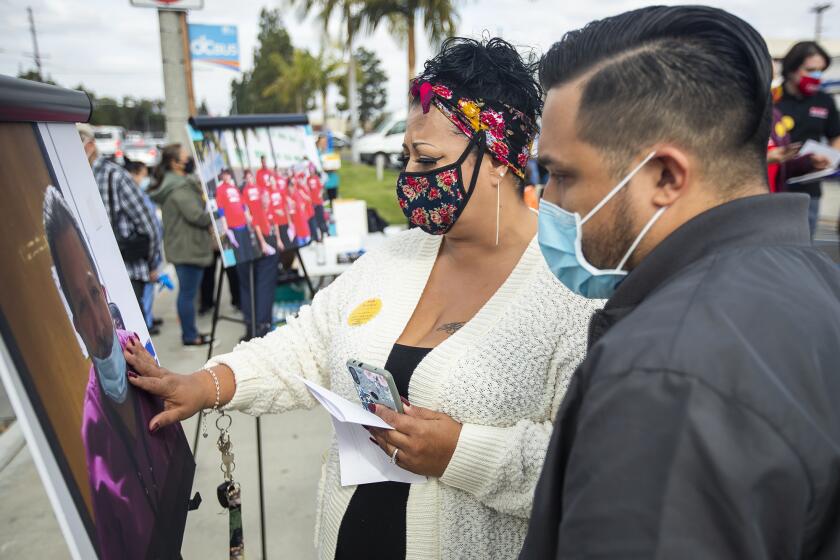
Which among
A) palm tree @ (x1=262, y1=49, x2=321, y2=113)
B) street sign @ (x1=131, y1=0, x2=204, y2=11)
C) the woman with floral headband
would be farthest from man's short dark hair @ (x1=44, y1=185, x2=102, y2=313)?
palm tree @ (x1=262, y1=49, x2=321, y2=113)

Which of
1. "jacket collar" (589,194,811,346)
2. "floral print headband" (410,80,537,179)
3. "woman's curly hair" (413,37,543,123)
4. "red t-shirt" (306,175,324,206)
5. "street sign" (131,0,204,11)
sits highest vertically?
"street sign" (131,0,204,11)

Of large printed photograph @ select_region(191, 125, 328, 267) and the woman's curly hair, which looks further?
large printed photograph @ select_region(191, 125, 328, 267)

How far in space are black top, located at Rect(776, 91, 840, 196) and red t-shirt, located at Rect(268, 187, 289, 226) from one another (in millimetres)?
4033

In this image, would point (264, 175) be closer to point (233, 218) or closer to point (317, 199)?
point (233, 218)

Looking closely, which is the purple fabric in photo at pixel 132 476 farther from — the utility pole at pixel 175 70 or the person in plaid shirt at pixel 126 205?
the utility pole at pixel 175 70

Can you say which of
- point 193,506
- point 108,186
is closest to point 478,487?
point 193,506

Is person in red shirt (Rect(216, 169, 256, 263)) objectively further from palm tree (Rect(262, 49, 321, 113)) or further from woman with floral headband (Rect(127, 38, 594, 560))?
palm tree (Rect(262, 49, 321, 113))

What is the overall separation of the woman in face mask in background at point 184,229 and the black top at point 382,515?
422 cm

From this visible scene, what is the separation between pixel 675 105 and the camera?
0.83 meters

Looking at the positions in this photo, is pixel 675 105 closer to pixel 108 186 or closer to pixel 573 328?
pixel 573 328

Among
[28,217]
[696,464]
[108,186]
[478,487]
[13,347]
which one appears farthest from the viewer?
[108,186]

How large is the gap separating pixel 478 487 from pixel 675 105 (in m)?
0.97

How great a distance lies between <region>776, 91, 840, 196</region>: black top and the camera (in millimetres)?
4770

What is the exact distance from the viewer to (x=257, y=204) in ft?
12.5
